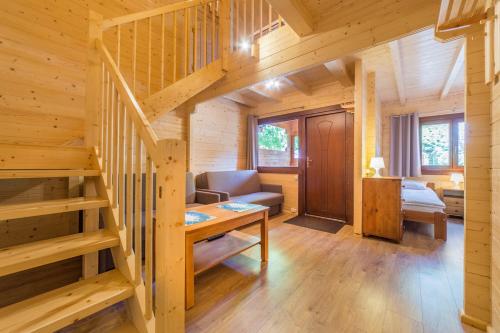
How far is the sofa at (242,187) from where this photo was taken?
12.0 feet

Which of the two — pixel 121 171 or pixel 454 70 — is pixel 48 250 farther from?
pixel 454 70

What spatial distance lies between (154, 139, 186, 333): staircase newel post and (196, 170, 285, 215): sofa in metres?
2.24

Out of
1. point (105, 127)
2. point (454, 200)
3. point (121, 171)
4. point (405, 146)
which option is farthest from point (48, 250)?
point (405, 146)

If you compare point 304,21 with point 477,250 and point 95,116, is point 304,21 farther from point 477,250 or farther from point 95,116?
point 477,250

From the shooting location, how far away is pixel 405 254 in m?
2.39

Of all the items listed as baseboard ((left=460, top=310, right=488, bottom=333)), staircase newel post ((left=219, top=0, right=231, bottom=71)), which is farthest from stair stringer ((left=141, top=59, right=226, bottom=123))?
baseboard ((left=460, top=310, right=488, bottom=333))

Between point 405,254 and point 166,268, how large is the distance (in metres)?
2.67

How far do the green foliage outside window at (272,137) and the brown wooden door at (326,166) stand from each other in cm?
139

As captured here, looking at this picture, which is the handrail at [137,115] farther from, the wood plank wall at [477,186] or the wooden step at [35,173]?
the wood plank wall at [477,186]

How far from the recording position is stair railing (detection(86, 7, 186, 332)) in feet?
3.08

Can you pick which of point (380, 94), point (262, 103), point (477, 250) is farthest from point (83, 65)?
point (380, 94)

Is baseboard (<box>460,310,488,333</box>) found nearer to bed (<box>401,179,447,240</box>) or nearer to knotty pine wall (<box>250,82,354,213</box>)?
bed (<box>401,179,447,240</box>)

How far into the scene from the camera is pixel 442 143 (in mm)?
4531

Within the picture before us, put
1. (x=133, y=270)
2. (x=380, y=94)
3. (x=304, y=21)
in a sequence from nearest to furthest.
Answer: (x=133, y=270)
(x=304, y=21)
(x=380, y=94)
